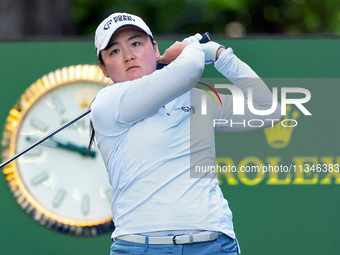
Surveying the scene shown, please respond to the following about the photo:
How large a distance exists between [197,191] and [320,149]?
125 centimetres

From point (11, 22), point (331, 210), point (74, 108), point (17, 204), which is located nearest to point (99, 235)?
point (17, 204)

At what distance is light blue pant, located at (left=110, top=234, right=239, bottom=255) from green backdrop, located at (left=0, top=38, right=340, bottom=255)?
971 mm

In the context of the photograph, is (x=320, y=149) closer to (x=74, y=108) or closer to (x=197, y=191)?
(x=197, y=191)

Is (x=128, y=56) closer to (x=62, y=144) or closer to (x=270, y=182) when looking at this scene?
(x=62, y=144)

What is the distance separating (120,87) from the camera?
1910mm

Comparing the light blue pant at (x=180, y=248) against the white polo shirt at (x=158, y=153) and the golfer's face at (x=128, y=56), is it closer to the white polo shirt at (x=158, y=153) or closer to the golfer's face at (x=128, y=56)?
the white polo shirt at (x=158, y=153)

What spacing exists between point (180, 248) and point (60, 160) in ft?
4.36

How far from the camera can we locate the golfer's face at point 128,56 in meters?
2.08

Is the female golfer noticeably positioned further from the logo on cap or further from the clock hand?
the clock hand

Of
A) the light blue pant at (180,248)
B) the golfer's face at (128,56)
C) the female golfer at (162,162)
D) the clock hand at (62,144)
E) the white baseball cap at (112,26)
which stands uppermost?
the white baseball cap at (112,26)

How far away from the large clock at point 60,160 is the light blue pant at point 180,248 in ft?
3.33

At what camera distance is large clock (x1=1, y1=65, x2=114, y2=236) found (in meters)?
2.83

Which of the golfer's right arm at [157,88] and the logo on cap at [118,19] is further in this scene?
the logo on cap at [118,19]

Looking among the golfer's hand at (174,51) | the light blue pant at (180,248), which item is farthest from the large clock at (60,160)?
the light blue pant at (180,248)
